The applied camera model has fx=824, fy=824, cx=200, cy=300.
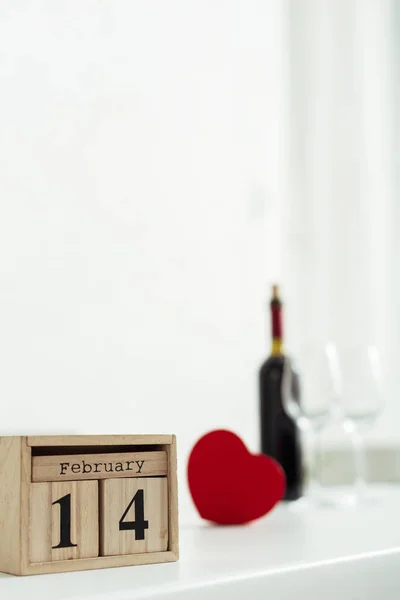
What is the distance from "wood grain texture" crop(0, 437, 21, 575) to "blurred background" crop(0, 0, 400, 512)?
410 millimetres

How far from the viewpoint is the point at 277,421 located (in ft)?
4.72

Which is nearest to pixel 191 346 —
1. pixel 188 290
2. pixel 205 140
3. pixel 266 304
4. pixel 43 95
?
pixel 188 290

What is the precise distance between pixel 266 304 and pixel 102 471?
873 millimetres

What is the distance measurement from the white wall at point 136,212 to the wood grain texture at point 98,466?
0.42 metres

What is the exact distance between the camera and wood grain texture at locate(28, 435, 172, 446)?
2.37ft

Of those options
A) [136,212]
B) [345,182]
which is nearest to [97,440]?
[136,212]

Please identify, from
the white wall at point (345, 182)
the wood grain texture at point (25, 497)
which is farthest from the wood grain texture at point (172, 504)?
the white wall at point (345, 182)

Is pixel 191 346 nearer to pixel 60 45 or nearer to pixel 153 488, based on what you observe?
pixel 60 45

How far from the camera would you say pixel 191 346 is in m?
1.43

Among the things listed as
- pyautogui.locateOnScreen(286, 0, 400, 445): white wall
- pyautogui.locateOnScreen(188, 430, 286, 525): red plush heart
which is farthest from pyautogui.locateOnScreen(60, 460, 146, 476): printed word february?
pyautogui.locateOnScreen(286, 0, 400, 445): white wall

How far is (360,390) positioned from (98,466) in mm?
810

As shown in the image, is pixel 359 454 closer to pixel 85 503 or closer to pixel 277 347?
pixel 277 347

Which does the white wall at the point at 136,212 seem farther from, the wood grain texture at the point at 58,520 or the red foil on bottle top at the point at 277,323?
the wood grain texture at the point at 58,520

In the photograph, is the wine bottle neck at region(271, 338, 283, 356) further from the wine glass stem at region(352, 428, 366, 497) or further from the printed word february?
the printed word february
